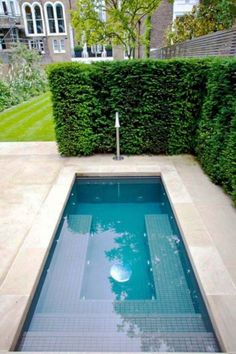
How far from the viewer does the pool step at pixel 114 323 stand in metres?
2.51

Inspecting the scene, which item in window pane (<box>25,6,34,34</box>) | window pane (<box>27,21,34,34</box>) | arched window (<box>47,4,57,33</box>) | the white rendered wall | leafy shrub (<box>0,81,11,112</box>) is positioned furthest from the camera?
window pane (<box>27,21,34,34</box>)

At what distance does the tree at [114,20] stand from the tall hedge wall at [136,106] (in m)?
8.78

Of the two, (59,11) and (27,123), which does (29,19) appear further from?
(27,123)

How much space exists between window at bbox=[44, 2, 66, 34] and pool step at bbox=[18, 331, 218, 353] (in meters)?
31.2

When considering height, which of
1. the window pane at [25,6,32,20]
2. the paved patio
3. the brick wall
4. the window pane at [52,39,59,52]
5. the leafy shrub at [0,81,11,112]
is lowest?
the paved patio

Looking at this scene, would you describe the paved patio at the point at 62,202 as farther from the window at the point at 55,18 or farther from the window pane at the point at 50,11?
the window pane at the point at 50,11

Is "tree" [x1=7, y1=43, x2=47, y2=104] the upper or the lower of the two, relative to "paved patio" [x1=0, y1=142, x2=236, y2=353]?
upper

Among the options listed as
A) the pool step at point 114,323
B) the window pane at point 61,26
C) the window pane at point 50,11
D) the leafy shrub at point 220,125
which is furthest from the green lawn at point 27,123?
the window pane at point 50,11

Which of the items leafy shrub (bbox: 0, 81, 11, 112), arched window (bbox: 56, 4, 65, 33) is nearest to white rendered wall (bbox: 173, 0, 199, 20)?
leafy shrub (bbox: 0, 81, 11, 112)

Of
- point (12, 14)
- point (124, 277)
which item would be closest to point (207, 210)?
point (124, 277)

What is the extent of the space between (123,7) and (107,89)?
9.23m

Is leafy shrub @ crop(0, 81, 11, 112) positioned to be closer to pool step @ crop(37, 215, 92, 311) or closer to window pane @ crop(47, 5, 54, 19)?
pool step @ crop(37, 215, 92, 311)

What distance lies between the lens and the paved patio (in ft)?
8.39

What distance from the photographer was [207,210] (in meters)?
4.09
